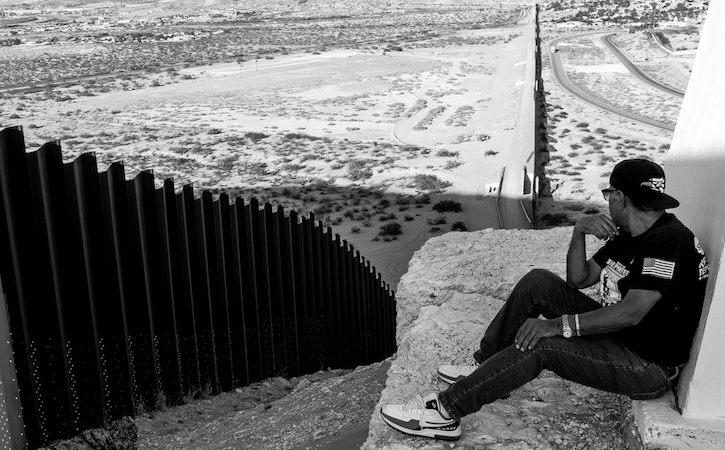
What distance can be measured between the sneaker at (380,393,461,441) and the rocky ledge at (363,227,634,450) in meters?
0.08

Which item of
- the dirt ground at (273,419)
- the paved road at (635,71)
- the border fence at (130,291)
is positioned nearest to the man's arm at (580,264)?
the dirt ground at (273,419)

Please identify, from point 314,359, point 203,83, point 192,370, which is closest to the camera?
point 192,370

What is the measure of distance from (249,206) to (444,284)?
65.9 inches

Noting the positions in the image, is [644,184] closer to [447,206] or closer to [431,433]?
[431,433]

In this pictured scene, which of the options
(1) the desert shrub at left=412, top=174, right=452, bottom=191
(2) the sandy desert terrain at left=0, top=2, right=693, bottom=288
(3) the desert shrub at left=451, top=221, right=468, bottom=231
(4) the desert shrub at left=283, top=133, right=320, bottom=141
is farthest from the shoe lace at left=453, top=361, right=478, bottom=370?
(4) the desert shrub at left=283, top=133, right=320, bottom=141

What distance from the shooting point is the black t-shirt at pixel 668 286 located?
11.4 ft

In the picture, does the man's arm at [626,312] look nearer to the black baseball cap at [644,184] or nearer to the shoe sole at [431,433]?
the black baseball cap at [644,184]

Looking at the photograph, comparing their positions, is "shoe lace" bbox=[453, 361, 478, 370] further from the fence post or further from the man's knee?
the fence post

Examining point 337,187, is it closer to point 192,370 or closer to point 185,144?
point 185,144

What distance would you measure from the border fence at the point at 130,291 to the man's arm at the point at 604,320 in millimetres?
2673

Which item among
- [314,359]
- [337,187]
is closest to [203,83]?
[337,187]

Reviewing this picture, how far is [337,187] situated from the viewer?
758 inches

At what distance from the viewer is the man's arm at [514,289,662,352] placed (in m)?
3.47

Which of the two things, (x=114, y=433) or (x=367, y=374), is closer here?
(x=114, y=433)
